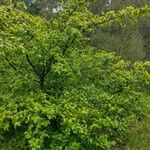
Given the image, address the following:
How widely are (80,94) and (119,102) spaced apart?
0.99 metres

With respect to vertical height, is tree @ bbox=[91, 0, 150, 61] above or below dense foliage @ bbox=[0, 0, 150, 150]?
above

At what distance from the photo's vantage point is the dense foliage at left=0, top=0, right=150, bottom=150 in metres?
6.92

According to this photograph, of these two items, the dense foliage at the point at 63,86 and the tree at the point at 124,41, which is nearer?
the dense foliage at the point at 63,86

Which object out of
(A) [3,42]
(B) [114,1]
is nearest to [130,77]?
(A) [3,42]

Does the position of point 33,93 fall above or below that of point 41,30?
below

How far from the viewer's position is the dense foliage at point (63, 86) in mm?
6921

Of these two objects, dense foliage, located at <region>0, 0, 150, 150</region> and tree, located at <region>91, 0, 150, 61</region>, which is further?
tree, located at <region>91, 0, 150, 61</region>

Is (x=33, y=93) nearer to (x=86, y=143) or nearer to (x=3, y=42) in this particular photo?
(x=86, y=143)

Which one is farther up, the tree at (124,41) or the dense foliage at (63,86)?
the tree at (124,41)

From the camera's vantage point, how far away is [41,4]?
130 feet

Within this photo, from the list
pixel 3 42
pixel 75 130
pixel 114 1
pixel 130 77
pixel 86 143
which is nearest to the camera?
pixel 3 42

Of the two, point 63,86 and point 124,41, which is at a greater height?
point 124,41

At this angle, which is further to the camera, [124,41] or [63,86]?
[124,41]

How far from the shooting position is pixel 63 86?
26.2ft
